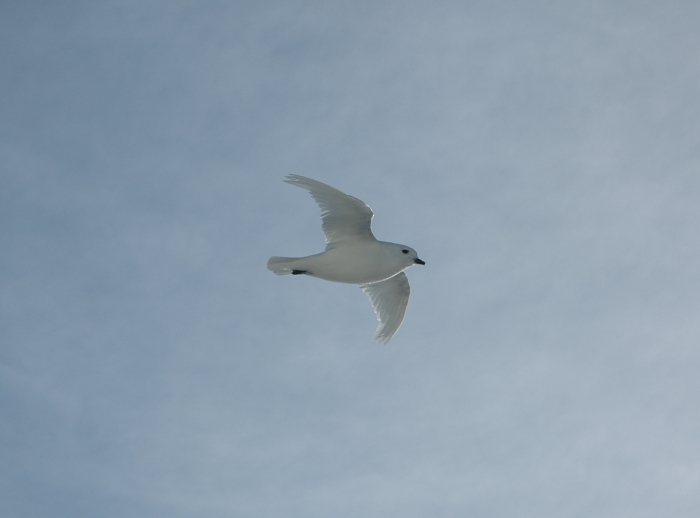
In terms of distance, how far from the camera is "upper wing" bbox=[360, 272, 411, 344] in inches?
795

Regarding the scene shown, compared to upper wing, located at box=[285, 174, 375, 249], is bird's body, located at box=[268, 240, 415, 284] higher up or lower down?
lower down

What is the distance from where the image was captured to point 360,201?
57.7ft

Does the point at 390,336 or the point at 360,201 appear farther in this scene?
the point at 390,336

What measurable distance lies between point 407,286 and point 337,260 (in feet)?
9.03

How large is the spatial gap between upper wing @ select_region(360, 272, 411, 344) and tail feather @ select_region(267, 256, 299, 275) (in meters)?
2.83

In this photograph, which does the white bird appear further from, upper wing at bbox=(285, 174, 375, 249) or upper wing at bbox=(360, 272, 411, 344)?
upper wing at bbox=(360, 272, 411, 344)

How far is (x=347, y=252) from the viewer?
1819 cm

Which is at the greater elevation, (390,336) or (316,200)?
(316,200)

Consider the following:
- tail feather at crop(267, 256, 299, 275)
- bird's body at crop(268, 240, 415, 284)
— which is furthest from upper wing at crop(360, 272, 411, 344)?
tail feather at crop(267, 256, 299, 275)

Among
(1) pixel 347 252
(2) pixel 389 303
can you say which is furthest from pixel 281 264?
(2) pixel 389 303

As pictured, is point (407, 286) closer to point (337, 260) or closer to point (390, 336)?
point (390, 336)

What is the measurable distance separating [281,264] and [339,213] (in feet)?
5.42

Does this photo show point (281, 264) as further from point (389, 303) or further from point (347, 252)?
point (389, 303)

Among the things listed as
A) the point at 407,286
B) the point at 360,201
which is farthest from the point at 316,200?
the point at 407,286
